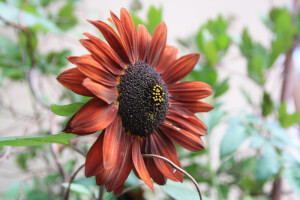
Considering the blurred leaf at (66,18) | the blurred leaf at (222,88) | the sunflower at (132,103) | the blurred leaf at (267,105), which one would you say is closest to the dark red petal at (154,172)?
the sunflower at (132,103)

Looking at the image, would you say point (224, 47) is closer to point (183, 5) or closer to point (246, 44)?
point (246, 44)

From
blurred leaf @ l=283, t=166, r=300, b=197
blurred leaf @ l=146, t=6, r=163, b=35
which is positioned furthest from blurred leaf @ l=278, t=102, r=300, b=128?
blurred leaf @ l=146, t=6, r=163, b=35

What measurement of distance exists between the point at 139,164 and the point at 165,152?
0.04m

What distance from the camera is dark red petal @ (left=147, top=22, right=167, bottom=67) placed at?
0.73 feet

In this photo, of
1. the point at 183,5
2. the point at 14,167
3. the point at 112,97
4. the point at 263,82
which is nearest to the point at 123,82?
the point at 112,97

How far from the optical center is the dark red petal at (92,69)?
0.16 metres

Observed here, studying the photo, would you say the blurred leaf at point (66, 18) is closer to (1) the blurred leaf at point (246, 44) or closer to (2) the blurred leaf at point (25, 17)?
(2) the blurred leaf at point (25, 17)

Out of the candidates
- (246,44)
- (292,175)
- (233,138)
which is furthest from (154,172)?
(246,44)

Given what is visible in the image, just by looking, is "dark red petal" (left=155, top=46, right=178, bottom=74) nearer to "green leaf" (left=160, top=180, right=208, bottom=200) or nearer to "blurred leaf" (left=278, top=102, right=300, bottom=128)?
"green leaf" (left=160, top=180, right=208, bottom=200)

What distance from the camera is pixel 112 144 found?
0.56 ft

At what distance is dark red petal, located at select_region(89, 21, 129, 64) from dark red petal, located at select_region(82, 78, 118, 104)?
3 centimetres

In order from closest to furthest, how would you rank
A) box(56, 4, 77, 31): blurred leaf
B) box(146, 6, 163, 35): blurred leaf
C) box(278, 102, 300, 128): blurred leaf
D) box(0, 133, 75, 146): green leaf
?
1. box(0, 133, 75, 146): green leaf
2. box(146, 6, 163, 35): blurred leaf
3. box(278, 102, 300, 128): blurred leaf
4. box(56, 4, 77, 31): blurred leaf

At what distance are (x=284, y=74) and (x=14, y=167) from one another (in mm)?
1066

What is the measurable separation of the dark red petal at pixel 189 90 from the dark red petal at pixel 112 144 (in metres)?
0.08
